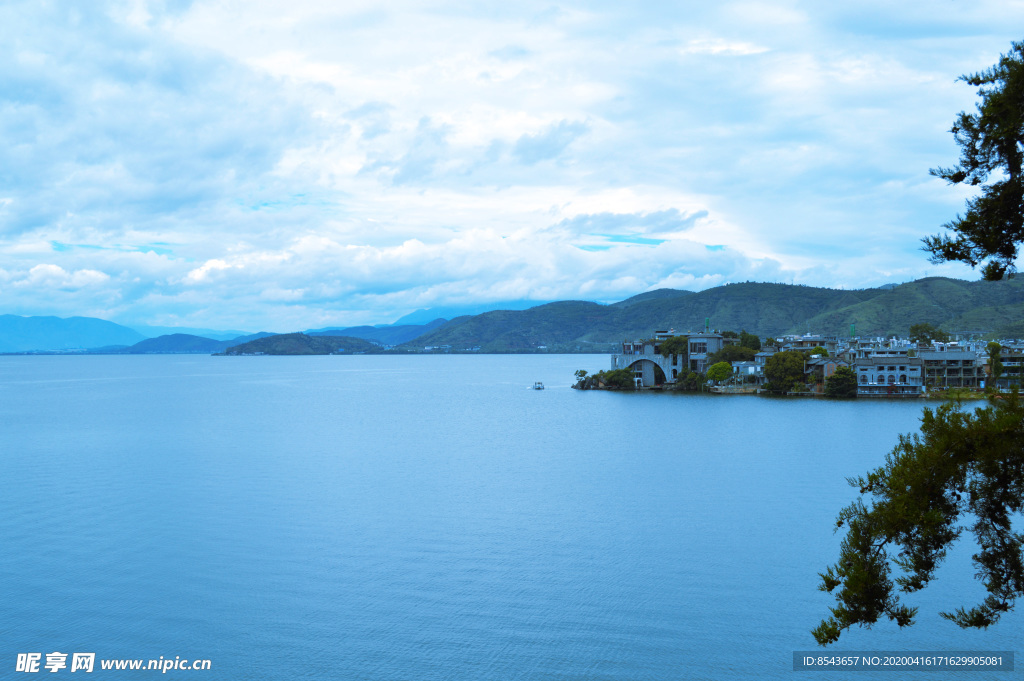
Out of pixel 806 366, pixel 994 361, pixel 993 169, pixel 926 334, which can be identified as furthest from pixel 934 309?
pixel 993 169

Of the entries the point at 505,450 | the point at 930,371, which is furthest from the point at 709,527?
the point at 930,371

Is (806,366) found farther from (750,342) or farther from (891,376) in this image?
(750,342)

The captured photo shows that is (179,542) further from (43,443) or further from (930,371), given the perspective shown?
(930,371)

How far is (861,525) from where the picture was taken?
8375 mm

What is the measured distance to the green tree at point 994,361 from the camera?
6360cm

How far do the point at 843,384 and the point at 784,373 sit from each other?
4949 millimetres

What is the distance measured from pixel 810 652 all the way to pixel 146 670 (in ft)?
39.5

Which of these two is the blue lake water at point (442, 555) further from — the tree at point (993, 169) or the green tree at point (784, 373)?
the green tree at point (784, 373)

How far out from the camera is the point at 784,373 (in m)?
66.7

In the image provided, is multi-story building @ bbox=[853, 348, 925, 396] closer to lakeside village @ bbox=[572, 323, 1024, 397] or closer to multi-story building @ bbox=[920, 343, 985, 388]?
lakeside village @ bbox=[572, 323, 1024, 397]

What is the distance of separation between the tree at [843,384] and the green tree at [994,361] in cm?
1155

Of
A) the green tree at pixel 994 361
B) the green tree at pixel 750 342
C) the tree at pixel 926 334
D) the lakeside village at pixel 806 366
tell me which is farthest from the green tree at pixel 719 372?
the tree at pixel 926 334

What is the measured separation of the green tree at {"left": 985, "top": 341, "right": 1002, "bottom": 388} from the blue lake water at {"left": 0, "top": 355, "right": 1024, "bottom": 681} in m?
29.2

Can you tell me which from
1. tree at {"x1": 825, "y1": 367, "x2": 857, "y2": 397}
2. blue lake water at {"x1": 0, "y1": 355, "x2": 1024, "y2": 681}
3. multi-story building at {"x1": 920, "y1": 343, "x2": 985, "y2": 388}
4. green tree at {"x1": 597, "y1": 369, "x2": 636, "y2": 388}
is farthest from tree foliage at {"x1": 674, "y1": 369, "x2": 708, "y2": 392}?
blue lake water at {"x1": 0, "y1": 355, "x2": 1024, "y2": 681}
